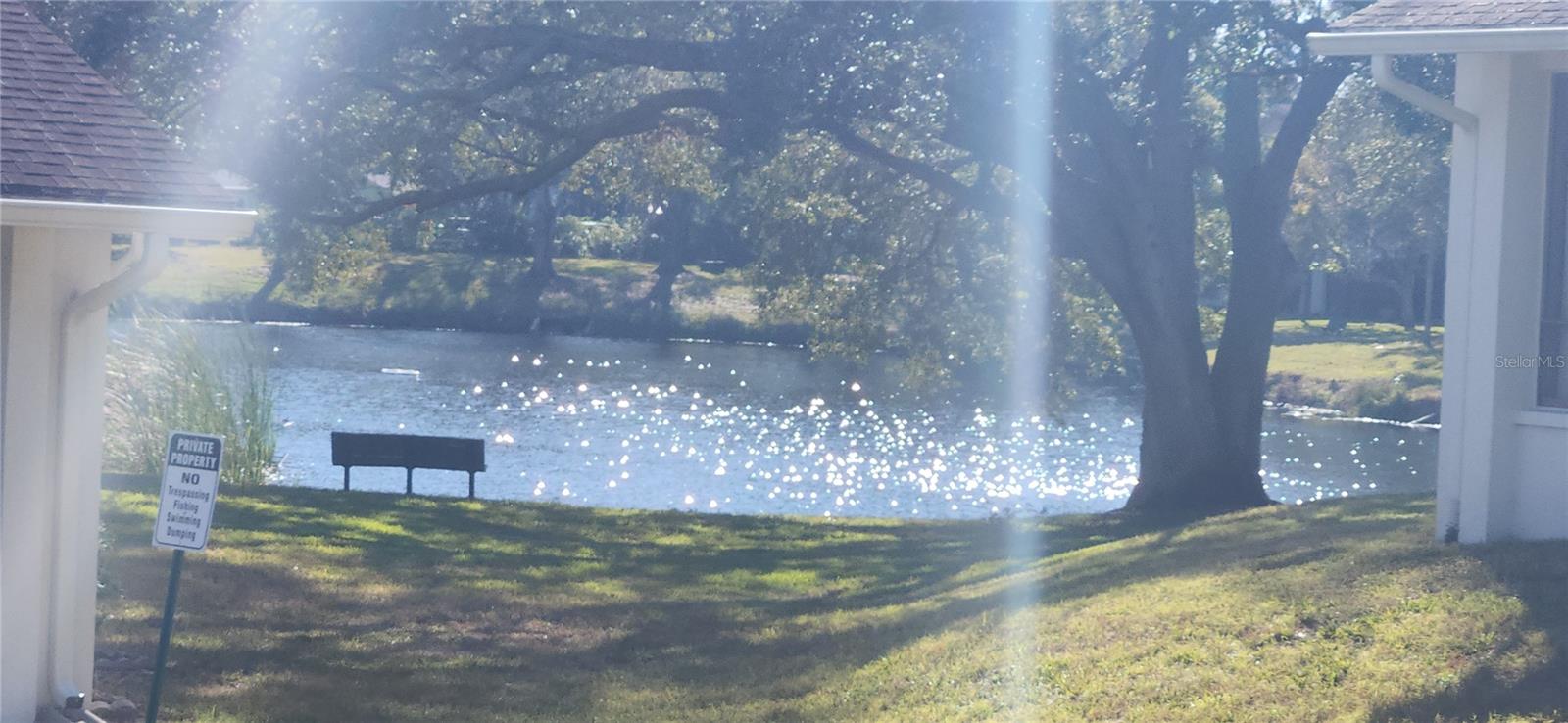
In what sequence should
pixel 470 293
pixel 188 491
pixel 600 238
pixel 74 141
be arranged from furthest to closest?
pixel 470 293 < pixel 600 238 < pixel 74 141 < pixel 188 491

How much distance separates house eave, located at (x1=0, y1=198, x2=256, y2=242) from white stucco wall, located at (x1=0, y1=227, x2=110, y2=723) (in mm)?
478

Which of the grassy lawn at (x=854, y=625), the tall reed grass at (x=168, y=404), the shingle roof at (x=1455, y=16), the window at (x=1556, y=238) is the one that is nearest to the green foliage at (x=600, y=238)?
the tall reed grass at (x=168, y=404)

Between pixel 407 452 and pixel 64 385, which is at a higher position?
pixel 64 385

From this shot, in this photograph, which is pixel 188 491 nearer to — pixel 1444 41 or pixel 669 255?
pixel 1444 41

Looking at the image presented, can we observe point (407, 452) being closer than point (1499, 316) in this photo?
No

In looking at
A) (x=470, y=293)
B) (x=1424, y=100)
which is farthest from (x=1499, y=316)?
(x=470, y=293)

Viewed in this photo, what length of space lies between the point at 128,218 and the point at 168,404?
39.6ft

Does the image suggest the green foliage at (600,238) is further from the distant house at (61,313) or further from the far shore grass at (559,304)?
the distant house at (61,313)

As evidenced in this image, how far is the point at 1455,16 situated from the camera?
30.2 feet

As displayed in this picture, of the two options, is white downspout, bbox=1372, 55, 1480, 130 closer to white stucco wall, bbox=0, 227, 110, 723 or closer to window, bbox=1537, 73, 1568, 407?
window, bbox=1537, 73, 1568, 407

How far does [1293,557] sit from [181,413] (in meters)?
12.8

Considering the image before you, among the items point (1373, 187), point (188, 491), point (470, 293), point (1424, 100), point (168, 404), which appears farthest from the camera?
point (470, 293)

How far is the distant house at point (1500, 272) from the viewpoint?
916 centimetres

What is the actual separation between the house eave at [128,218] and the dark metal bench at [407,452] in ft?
37.7
